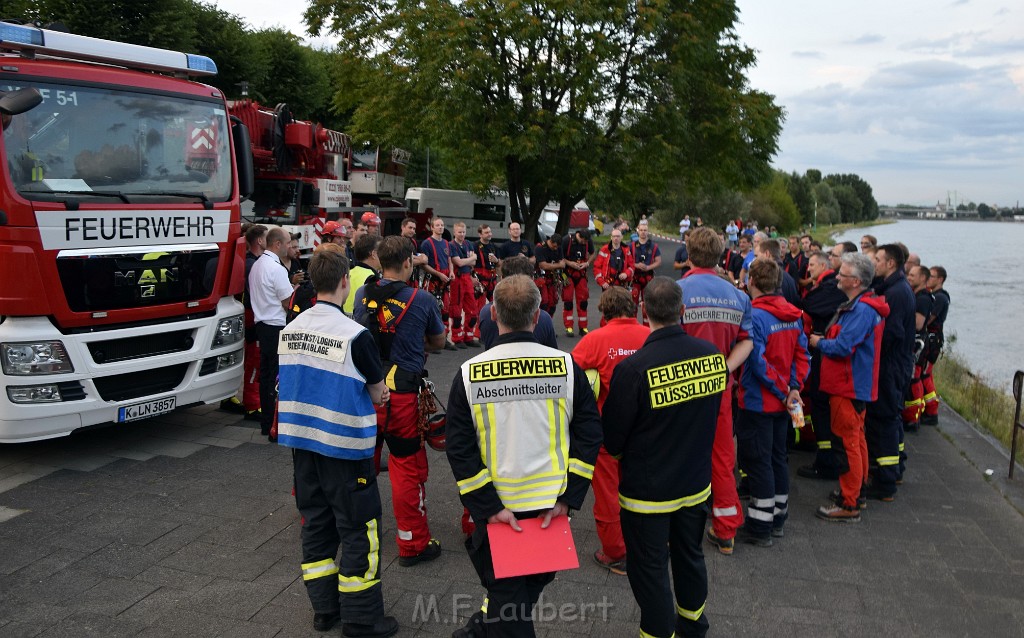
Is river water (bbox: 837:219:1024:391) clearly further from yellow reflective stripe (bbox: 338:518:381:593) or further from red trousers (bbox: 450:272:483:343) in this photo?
yellow reflective stripe (bbox: 338:518:381:593)

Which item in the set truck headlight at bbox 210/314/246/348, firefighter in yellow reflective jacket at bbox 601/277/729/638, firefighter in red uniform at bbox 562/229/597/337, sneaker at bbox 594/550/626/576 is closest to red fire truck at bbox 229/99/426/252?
firefighter in red uniform at bbox 562/229/597/337

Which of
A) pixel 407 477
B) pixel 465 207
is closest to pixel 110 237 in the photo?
pixel 407 477

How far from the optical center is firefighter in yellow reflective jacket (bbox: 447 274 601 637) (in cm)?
299

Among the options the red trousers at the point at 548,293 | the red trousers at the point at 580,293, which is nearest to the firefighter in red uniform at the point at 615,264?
A: the red trousers at the point at 580,293

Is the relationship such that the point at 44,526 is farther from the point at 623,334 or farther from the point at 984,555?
the point at 984,555

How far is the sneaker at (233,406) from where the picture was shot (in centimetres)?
779

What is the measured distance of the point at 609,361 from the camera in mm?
4262

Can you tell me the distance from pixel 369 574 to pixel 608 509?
1.54 m

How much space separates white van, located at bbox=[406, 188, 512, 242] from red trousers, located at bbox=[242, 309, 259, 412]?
692 inches

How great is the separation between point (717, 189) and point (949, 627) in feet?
68.2

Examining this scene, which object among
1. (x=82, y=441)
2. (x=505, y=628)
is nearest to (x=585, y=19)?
(x=82, y=441)

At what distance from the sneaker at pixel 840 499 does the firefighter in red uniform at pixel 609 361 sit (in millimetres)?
1974

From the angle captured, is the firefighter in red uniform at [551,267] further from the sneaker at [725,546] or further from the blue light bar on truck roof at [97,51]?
the sneaker at [725,546]

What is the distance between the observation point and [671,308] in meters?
3.47
